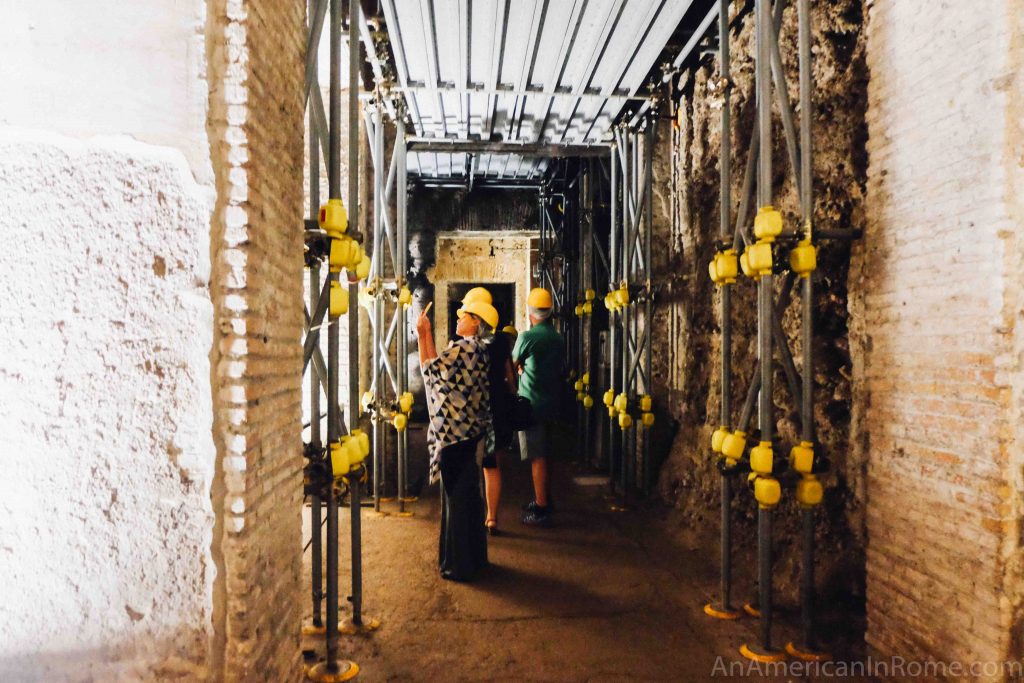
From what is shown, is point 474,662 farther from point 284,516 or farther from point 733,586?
point 733,586

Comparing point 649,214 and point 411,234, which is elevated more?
point 411,234

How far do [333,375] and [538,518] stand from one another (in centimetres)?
312

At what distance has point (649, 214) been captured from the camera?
5742 millimetres

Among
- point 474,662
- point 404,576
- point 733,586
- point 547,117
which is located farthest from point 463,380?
point 547,117

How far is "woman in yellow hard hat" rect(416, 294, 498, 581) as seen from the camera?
420cm

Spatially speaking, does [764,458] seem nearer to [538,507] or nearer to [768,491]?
[768,491]

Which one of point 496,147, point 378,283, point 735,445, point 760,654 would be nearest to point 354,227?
point 378,283

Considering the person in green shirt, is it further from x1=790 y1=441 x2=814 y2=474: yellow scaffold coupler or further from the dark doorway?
the dark doorway

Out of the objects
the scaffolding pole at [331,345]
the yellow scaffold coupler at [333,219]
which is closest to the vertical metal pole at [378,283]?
the scaffolding pole at [331,345]

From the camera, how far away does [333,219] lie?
2.89 meters

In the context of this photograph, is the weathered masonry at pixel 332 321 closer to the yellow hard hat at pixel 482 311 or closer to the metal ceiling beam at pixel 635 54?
the metal ceiling beam at pixel 635 54

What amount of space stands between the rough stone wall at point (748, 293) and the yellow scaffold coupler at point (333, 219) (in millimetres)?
2494

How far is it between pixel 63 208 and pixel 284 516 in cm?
141

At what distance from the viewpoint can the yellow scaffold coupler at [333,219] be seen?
9.48 feet
